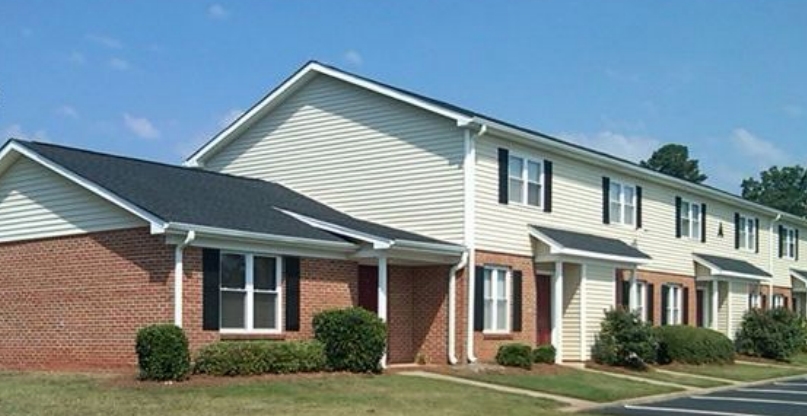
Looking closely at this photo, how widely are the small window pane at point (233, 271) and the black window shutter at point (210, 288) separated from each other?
Result: 33 centimetres

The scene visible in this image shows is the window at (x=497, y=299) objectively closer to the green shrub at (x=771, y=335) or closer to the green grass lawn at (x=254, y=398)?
the green grass lawn at (x=254, y=398)

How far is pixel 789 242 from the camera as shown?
52344 millimetres

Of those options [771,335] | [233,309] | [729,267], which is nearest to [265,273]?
[233,309]

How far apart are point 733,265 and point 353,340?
2419 cm

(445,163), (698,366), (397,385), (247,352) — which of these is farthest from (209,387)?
(698,366)

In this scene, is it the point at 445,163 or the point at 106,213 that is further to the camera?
the point at 445,163

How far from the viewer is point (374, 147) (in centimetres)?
2892

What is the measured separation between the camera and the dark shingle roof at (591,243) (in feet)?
97.2

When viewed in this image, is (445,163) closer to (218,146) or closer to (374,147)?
(374,147)

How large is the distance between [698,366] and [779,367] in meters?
4.52

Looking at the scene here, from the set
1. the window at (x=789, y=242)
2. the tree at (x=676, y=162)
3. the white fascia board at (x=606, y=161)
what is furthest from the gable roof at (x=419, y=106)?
the tree at (x=676, y=162)

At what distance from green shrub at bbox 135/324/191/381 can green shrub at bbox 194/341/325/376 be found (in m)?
0.65

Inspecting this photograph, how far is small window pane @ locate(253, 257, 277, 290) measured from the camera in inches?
909

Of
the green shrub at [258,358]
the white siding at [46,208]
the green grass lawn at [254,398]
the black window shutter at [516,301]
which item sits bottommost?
the green grass lawn at [254,398]
